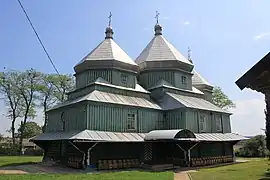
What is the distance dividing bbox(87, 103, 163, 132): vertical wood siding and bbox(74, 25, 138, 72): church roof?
4813 millimetres

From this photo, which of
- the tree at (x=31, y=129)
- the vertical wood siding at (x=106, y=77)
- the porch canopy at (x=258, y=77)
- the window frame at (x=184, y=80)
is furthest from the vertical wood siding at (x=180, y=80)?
the tree at (x=31, y=129)

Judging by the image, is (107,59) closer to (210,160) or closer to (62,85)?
(210,160)

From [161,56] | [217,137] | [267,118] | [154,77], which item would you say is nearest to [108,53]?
[154,77]

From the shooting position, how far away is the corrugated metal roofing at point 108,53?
25.1m

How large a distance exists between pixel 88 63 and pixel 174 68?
8.53 meters

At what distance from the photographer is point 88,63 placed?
81.7 ft

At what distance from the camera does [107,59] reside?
A: 24.7 meters

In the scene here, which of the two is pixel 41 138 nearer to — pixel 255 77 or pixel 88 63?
pixel 88 63

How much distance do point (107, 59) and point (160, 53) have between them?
6811 mm

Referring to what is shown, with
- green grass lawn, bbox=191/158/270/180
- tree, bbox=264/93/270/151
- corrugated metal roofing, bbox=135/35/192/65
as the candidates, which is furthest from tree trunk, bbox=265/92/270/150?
corrugated metal roofing, bbox=135/35/192/65

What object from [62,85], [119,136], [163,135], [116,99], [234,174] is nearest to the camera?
[234,174]

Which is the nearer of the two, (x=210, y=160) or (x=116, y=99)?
(x=116, y=99)

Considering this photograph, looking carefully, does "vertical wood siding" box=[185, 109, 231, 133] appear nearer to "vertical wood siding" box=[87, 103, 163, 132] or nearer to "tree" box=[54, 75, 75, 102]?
"vertical wood siding" box=[87, 103, 163, 132]

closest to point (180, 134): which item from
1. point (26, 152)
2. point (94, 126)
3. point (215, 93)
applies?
point (94, 126)
